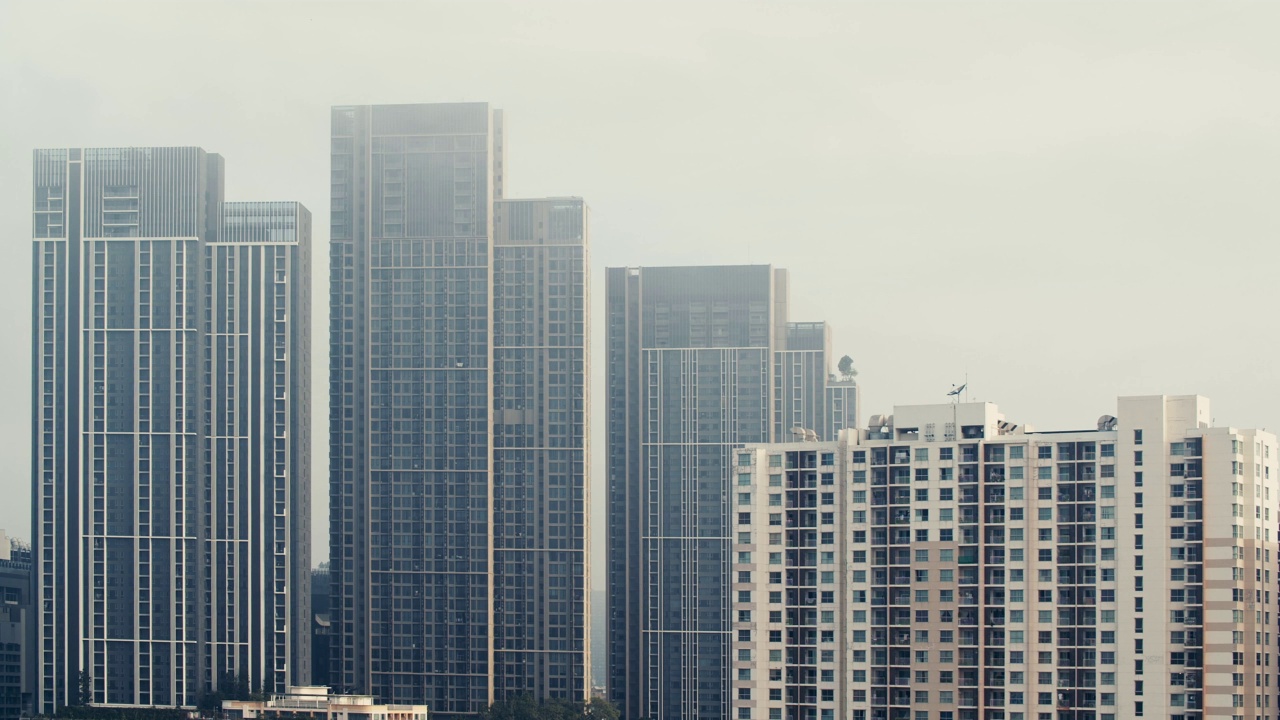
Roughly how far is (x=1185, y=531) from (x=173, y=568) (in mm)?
74900

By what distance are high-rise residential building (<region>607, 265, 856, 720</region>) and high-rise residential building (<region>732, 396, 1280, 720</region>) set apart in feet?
211

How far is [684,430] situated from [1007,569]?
235ft

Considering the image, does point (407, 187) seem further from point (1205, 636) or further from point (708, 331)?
point (1205, 636)

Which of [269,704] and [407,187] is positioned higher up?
[407,187]

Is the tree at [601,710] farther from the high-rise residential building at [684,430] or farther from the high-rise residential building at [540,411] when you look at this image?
the high-rise residential building at [684,430]

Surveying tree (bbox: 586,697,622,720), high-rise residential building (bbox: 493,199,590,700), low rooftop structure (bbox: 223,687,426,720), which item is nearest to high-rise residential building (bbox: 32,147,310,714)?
low rooftop structure (bbox: 223,687,426,720)

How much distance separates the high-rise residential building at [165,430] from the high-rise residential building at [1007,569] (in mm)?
59356

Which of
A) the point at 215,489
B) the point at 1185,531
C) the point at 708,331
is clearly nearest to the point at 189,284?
the point at 215,489

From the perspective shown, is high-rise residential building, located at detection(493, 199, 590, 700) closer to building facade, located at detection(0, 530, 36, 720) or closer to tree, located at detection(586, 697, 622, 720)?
tree, located at detection(586, 697, 622, 720)

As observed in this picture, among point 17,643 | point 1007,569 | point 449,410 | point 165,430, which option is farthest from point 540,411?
point 1007,569

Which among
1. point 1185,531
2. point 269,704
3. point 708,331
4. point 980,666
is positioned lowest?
point 269,704

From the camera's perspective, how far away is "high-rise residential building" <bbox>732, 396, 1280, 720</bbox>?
229 ft

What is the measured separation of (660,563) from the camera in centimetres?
14200

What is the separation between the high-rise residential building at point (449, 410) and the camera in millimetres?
131000
